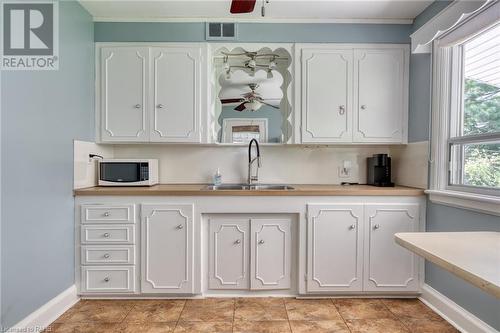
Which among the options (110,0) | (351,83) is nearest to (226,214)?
(351,83)

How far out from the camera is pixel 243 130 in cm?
268

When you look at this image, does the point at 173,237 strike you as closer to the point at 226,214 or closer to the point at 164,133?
the point at 226,214

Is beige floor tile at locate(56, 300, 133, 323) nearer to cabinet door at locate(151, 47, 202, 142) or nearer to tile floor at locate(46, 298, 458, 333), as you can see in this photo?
tile floor at locate(46, 298, 458, 333)

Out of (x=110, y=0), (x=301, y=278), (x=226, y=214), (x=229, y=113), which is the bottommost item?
(x=301, y=278)

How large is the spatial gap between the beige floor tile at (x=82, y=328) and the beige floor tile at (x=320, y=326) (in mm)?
1178

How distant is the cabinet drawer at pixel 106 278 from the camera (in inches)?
83.9

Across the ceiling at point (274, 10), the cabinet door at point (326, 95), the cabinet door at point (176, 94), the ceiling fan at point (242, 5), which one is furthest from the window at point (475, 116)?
the cabinet door at point (176, 94)

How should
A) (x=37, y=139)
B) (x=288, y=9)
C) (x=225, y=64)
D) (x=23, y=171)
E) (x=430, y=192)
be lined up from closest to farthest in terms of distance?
(x=23, y=171)
(x=37, y=139)
(x=430, y=192)
(x=288, y=9)
(x=225, y=64)

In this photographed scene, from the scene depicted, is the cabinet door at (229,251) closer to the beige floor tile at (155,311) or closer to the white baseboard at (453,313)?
the beige floor tile at (155,311)

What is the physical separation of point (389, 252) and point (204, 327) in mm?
1489

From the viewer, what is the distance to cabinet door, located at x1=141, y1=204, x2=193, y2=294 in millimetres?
2125

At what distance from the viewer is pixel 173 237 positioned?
2137mm

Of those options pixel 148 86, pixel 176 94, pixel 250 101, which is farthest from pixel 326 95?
pixel 148 86

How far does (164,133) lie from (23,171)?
101 centimetres
